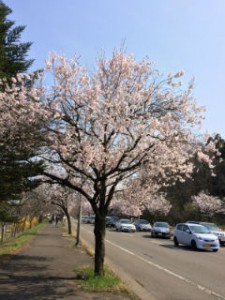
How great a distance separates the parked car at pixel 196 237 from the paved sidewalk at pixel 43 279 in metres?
9.16

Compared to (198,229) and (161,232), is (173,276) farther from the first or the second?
(161,232)

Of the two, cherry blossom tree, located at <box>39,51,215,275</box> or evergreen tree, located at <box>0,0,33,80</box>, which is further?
evergreen tree, located at <box>0,0,33,80</box>

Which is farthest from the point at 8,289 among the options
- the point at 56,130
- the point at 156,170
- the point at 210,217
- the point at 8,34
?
the point at 210,217

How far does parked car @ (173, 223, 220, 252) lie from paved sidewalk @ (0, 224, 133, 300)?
30.1 feet

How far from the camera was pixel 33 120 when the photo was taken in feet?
34.7

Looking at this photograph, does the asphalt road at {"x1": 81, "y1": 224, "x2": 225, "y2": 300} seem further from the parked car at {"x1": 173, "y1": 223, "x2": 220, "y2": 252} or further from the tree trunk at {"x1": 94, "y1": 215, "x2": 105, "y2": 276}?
the parked car at {"x1": 173, "y1": 223, "x2": 220, "y2": 252}

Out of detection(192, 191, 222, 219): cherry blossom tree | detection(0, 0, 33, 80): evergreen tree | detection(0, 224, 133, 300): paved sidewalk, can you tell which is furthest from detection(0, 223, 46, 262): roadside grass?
detection(192, 191, 222, 219): cherry blossom tree

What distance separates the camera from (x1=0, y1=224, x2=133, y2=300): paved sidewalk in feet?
28.2

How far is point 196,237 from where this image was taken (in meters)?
23.5

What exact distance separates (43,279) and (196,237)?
570 inches

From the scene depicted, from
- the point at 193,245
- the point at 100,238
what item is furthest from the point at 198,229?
the point at 100,238

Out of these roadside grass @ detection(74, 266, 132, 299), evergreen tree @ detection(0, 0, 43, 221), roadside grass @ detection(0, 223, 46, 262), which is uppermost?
evergreen tree @ detection(0, 0, 43, 221)

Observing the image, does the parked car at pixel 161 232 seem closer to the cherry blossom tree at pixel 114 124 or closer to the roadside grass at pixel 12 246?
the roadside grass at pixel 12 246

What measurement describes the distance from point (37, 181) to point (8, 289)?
329 cm
